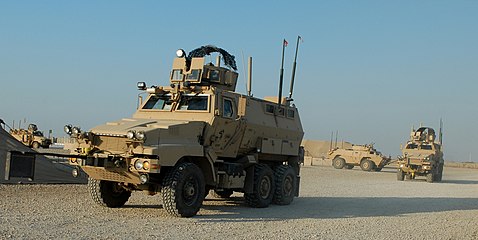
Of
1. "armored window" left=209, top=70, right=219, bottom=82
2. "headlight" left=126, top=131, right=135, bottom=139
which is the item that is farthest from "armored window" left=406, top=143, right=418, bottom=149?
"headlight" left=126, top=131, right=135, bottom=139

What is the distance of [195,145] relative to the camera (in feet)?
40.5

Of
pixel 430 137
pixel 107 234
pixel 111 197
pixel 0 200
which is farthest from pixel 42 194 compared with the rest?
pixel 430 137

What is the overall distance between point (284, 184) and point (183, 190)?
4.62 meters

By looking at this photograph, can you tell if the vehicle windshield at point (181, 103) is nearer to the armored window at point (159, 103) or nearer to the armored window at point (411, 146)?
the armored window at point (159, 103)

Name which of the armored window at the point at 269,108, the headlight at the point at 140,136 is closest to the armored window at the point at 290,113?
the armored window at the point at 269,108

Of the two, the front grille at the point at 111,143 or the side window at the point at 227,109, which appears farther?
the side window at the point at 227,109

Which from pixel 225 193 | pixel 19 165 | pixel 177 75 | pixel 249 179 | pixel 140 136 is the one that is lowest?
pixel 225 193

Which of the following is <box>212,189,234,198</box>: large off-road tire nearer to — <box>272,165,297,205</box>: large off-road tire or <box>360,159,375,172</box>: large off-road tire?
<box>272,165,297,205</box>: large off-road tire

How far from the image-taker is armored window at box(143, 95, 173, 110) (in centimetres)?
1388

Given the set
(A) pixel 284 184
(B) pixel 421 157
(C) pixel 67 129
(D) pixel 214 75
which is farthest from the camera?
(B) pixel 421 157

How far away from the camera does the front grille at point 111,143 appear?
454 inches

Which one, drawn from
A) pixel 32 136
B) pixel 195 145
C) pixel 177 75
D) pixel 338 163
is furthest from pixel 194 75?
pixel 338 163

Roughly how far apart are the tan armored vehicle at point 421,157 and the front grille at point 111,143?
24266 mm

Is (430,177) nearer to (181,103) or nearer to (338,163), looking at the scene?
(338,163)
